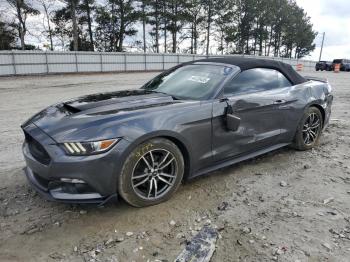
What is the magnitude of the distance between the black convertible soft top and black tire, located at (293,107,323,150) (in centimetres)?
51

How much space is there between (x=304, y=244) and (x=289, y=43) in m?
61.7

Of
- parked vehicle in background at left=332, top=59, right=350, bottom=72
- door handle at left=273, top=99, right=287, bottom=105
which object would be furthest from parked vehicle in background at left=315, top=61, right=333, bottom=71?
door handle at left=273, top=99, right=287, bottom=105

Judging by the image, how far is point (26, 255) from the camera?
104 inches

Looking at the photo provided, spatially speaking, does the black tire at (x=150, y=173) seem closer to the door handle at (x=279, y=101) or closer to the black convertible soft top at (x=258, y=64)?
the black convertible soft top at (x=258, y=64)

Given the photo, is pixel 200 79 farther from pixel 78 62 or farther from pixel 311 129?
pixel 78 62

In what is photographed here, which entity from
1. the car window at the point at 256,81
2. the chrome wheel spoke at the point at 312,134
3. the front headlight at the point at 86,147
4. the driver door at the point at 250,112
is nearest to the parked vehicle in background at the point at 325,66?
the chrome wheel spoke at the point at 312,134

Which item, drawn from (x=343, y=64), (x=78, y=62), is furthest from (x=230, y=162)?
(x=343, y=64)

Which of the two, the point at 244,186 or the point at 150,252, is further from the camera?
the point at 244,186

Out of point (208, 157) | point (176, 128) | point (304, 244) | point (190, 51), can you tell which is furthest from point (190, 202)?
point (190, 51)

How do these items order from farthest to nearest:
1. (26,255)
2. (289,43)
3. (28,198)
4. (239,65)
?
(289,43) < (239,65) < (28,198) < (26,255)

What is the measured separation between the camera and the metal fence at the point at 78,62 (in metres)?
22.6

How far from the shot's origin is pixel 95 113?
3180 millimetres

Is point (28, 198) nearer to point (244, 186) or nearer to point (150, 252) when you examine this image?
point (150, 252)

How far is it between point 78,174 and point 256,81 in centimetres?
262
